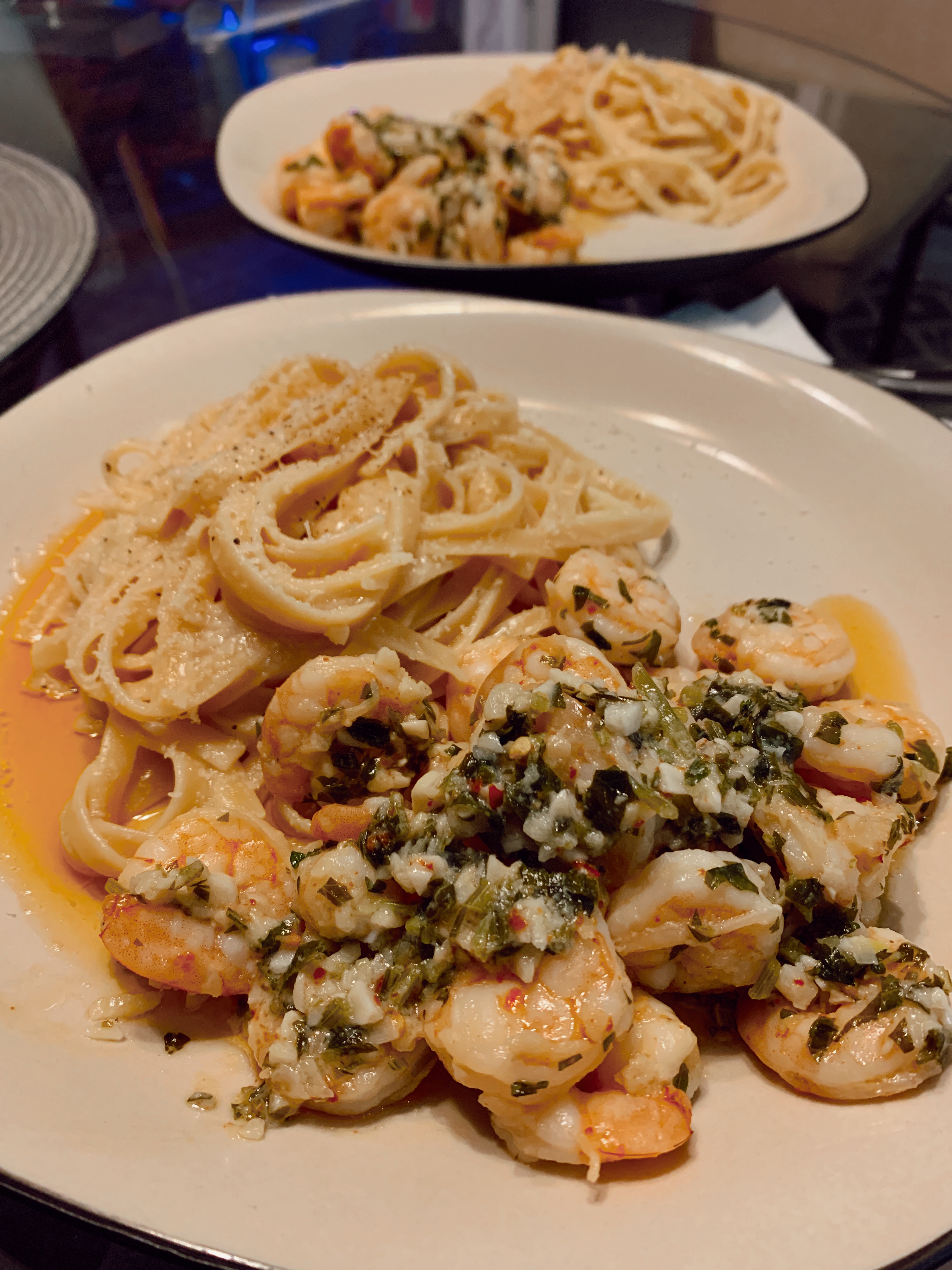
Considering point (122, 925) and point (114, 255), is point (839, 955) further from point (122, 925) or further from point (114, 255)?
point (114, 255)

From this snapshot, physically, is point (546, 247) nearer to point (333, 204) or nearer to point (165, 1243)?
point (333, 204)

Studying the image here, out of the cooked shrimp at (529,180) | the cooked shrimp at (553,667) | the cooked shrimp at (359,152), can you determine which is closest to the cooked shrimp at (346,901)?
the cooked shrimp at (553,667)

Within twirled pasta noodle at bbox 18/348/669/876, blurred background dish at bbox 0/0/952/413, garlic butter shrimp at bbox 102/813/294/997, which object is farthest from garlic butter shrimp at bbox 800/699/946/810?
blurred background dish at bbox 0/0/952/413

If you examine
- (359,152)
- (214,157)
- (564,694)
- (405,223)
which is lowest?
(564,694)

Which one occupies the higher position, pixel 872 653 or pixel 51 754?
pixel 51 754

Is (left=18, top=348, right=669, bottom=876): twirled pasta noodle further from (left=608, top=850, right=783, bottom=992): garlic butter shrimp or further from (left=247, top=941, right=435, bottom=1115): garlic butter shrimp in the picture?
(left=608, top=850, right=783, bottom=992): garlic butter shrimp

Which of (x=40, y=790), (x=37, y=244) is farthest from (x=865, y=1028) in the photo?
(x=37, y=244)
